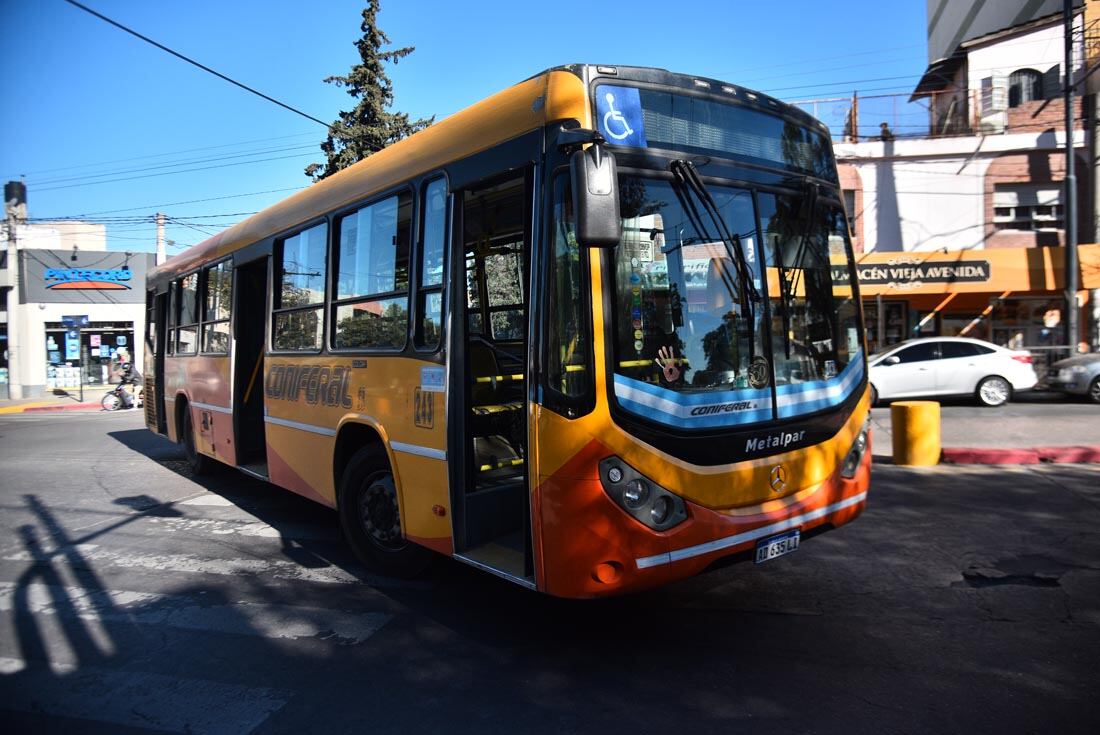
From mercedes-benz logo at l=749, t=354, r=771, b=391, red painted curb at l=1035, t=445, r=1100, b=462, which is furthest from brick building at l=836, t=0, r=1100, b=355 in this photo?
mercedes-benz logo at l=749, t=354, r=771, b=391

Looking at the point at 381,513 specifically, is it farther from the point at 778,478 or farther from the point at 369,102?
the point at 369,102

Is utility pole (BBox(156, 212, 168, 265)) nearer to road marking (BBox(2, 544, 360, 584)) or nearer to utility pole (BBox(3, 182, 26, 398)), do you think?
utility pole (BBox(3, 182, 26, 398))

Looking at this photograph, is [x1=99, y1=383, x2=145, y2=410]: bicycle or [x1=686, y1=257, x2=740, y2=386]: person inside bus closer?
[x1=686, y1=257, x2=740, y2=386]: person inside bus

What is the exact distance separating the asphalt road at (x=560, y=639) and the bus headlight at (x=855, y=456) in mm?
884

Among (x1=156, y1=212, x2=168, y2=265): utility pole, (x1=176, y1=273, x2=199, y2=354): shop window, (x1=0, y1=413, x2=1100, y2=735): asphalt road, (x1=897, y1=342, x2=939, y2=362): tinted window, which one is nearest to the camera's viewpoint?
(x1=0, y1=413, x2=1100, y2=735): asphalt road

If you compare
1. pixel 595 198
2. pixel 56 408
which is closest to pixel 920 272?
pixel 595 198

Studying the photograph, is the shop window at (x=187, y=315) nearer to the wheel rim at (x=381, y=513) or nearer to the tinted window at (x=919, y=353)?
the wheel rim at (x=381, y=513)

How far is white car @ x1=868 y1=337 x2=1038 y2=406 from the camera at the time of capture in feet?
48.3

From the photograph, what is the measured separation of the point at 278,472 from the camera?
22.1 feet

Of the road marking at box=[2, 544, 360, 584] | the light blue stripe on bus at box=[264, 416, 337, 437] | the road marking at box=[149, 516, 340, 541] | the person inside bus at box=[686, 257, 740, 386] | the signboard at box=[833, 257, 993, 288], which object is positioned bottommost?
the road marking at box=[2, 544, 360, 584]

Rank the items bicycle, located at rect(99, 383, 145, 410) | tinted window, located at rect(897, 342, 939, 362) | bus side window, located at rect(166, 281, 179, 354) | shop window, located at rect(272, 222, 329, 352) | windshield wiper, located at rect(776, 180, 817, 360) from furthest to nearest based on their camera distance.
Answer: bicycle, located at rect(99, 383, 145, 410), tinted window, located at rect(897, 342, 939, 362), bus side window, located at rect(166, 281, 179, 354), shop window, located at rect(272, 222, 329, 352), windshield wiper, located at rect(776, 180, 817, 360)

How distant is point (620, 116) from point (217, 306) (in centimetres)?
616

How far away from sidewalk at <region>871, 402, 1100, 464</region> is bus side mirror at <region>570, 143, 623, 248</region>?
780 cm

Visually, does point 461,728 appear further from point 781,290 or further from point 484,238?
→ point 484,238
